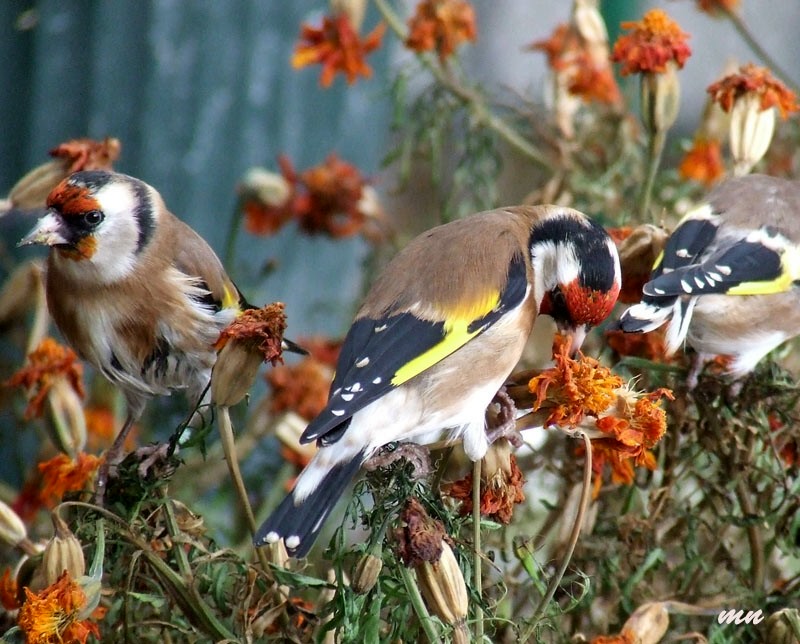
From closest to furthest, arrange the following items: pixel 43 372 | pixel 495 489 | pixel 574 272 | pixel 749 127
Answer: pixel 495 489 → pixel 574 272 → pixel 43 372 → pixel 749 127

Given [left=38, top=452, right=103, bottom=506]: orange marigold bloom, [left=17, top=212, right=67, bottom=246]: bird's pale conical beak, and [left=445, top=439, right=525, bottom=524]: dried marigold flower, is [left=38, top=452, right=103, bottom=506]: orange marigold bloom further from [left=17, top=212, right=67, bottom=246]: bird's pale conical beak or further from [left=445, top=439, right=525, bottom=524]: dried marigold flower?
[left=445, top=439, right=525, bottom=524]: dried marigold flower

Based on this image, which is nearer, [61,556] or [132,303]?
[61,556]

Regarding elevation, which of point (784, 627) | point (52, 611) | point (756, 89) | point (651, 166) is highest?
point (756, 89)

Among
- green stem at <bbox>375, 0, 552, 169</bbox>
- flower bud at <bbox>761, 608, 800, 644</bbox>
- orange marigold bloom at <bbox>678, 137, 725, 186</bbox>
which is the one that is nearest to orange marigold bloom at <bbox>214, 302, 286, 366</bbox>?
flower bud at <bbox>761, 608, 800, 644</bbox>

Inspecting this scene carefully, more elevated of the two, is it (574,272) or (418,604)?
(574,272)

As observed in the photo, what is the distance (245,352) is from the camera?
1088 millimetres

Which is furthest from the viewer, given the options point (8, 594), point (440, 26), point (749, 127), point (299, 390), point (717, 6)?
point (717, 6)

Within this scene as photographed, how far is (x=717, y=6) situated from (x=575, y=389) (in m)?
1.28

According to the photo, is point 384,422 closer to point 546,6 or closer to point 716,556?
point 716,556

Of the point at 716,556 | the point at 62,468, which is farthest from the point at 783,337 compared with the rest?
the point at 62,468

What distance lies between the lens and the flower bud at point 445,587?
37.5 inches

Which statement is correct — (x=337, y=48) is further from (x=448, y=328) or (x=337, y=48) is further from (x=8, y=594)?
(x=8, y=594)

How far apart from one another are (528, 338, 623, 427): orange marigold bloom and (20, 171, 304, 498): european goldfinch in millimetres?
500

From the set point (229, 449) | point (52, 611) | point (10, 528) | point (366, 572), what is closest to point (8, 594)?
point (10, 528)
